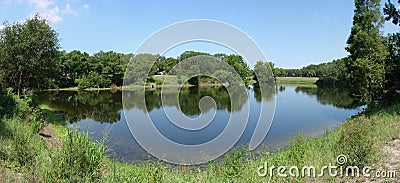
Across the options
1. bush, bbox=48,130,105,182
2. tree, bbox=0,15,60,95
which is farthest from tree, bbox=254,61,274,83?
tree, bbox=0,15,60,95

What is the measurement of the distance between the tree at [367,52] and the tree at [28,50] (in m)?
22.2

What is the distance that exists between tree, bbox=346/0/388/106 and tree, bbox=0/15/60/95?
2220 cm

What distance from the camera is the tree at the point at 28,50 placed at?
20.1 meters

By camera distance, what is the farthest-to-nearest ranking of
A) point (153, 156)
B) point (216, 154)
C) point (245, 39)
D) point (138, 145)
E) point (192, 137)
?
point (192, 137), point (138, 145), point (153, 156), point (216, 154), point (245, 39)

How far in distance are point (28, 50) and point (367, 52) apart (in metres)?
24.5

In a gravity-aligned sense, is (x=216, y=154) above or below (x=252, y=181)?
below

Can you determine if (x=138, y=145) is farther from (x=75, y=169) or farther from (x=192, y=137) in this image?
(x=75, y=169)

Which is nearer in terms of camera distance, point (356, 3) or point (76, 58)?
point (356, 3)

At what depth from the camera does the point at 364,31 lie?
20422mm

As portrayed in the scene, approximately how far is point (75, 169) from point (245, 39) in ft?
14.5

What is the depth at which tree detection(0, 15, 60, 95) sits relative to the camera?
2006 cm

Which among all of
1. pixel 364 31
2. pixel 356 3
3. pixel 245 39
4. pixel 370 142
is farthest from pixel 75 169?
pixel 356 3

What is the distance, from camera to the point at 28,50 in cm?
2023

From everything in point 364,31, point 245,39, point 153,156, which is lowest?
point 153,156
